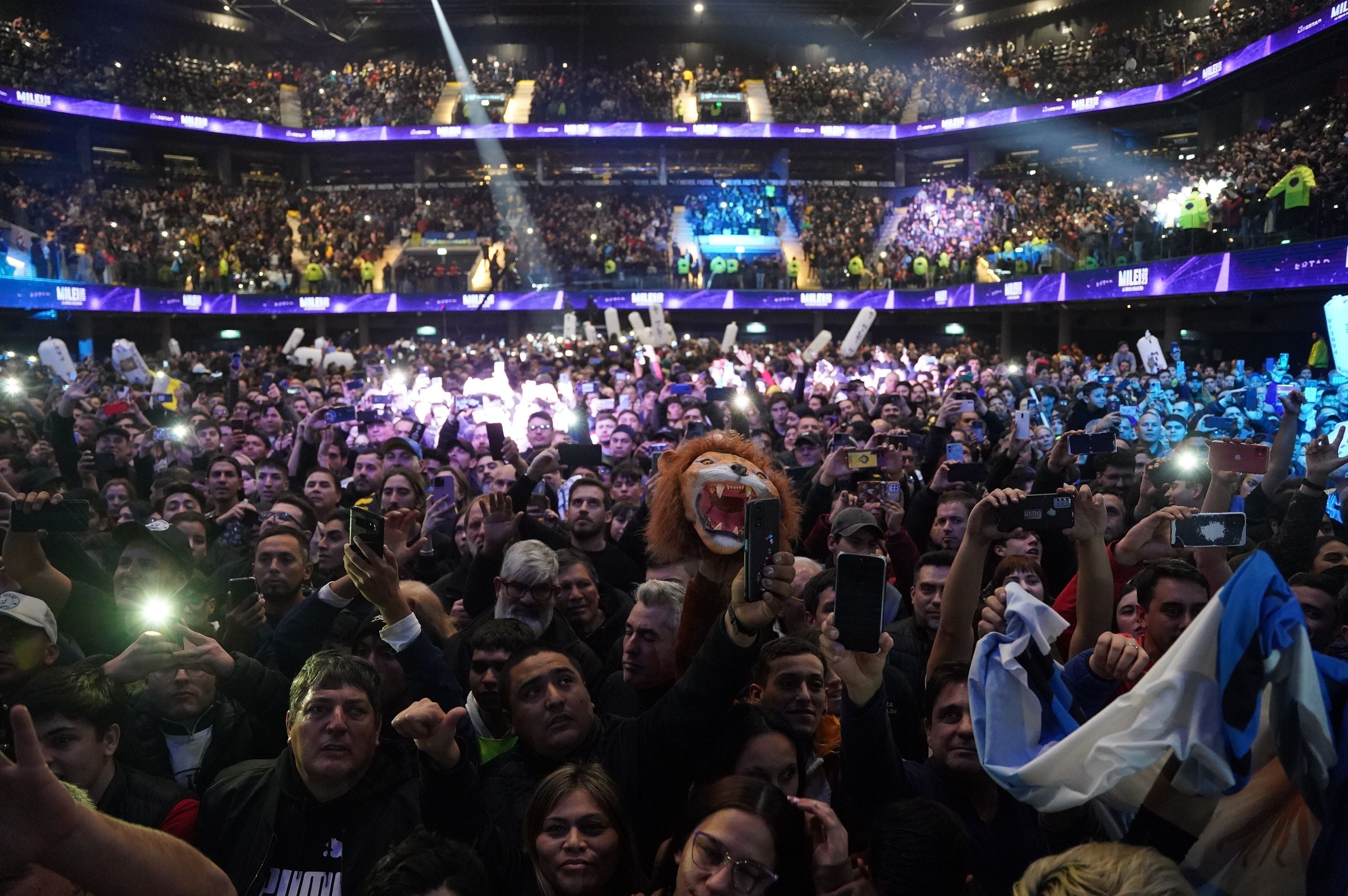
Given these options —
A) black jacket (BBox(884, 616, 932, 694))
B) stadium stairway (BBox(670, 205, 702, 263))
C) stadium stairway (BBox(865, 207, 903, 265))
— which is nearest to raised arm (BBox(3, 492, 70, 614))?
black jacket (BBox(884, 616, 932, 694))

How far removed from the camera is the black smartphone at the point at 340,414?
8.62 m

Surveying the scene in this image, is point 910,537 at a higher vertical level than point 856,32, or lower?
lower

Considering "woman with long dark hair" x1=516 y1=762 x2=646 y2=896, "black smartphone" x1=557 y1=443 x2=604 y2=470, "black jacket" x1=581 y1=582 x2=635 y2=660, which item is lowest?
"black jacket" x1=581 y1=582 x2=635 y2=660

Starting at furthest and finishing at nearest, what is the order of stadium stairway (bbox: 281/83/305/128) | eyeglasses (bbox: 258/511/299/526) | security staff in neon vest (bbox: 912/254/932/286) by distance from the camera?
stadium stairway (bbox: 281/83/305/128)
security staff in neon vest (bbox: 912/254/932/286)
eyeglasses (bbox: 258/511/299/526)

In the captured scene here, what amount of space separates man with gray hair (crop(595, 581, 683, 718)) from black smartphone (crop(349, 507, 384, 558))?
3.03 ft

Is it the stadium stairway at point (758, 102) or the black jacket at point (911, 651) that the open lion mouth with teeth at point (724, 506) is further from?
the stadium stairway at point (758, 102)

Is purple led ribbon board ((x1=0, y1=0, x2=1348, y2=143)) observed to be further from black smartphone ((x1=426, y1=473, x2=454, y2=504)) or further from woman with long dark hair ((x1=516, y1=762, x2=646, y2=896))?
woman with long dark hair ((x1=516, y1=762, x2=646, y2=896))

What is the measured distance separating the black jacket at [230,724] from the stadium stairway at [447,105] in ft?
112

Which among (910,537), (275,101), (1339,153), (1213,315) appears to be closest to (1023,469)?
(910,537)

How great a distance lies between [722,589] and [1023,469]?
4.31 m

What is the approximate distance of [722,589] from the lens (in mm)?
3139

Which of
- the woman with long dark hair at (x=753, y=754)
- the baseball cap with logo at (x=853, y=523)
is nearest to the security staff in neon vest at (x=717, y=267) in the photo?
the baseball cap with logo at (x=853, y=523)

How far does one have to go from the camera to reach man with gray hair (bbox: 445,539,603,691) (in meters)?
3.89

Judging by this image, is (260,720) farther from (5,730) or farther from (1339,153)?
(1339,153)
